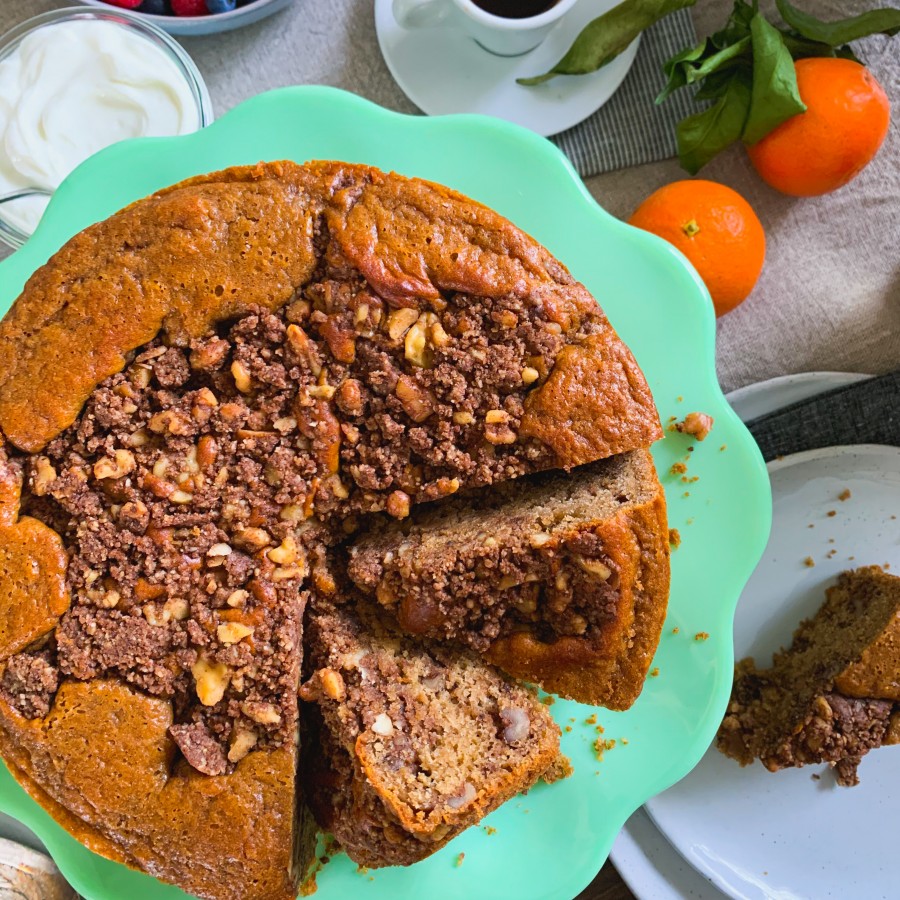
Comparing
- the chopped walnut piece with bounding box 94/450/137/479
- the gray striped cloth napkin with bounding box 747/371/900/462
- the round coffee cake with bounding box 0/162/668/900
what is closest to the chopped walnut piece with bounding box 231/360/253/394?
the round coffee cake with bounding box 0/162/668/900

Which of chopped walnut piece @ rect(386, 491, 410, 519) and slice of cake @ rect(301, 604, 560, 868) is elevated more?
chopped walnut piece @ rect(386, 491, 410, 519)

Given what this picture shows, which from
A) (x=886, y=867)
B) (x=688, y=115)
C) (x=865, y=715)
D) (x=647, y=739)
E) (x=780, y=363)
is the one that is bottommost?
(x=886, y=867)

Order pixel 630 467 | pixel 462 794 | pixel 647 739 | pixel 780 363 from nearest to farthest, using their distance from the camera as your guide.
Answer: pixel 462 794
pixel 630 467
pixel 647 739
pixel 780 363

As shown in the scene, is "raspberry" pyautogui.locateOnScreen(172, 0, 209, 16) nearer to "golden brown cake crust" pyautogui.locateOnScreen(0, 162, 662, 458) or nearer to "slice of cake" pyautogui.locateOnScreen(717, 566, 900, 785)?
"golden brown cake crust" pyautogui.locateOnScreen(0, 162, 662, 458)

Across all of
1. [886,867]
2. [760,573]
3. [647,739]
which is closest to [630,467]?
[647,739]

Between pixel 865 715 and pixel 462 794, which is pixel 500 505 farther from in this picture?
pixel 865 715
